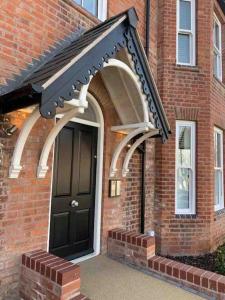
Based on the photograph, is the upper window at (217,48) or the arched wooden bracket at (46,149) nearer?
the arched wooden bracket at (46,149)

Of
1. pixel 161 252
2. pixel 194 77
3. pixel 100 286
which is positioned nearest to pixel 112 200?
pixel 100 286

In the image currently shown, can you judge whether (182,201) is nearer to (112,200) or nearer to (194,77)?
(112,200)

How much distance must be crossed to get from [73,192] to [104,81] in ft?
6.26

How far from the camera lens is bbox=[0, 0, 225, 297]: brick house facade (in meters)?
3.54

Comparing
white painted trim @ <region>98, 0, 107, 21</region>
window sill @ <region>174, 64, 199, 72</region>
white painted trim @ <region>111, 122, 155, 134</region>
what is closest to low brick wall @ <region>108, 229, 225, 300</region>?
white painted trim @ <region>111, 122, 155, 134</region>

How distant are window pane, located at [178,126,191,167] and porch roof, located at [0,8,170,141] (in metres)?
2.48

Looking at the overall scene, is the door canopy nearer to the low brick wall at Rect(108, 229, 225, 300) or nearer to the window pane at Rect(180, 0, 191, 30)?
the low brick wall at Rect(108, 229, 225, 300)

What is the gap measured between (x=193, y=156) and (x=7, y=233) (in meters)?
4.55

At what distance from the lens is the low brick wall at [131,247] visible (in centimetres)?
454

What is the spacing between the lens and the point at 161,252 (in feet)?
20.7

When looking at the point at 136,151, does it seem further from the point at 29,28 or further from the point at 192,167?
the point at 29,28

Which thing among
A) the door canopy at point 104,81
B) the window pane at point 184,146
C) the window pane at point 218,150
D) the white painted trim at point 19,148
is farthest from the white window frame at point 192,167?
the white painted trim at point 19,148

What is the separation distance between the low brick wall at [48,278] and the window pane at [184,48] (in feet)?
17.8

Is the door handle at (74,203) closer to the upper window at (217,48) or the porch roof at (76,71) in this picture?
the porch roof at (76,71)
